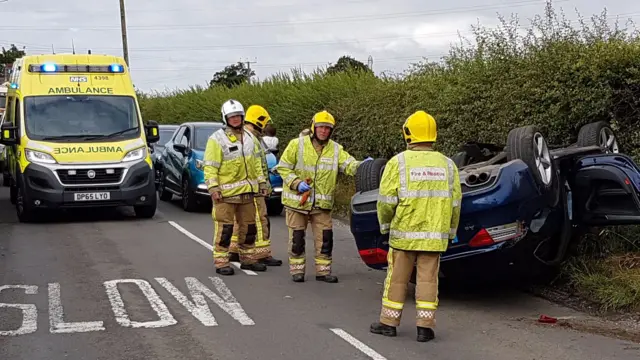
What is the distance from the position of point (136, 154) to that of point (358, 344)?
866 cm

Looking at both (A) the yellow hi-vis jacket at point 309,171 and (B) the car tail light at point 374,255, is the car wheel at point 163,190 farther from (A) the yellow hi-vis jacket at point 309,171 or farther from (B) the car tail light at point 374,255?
(B) the car tail light at point 374,255

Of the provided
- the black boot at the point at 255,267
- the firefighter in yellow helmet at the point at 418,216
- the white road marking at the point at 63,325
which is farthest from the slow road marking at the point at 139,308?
the firefighter in yellow helmet at the point at 418,216

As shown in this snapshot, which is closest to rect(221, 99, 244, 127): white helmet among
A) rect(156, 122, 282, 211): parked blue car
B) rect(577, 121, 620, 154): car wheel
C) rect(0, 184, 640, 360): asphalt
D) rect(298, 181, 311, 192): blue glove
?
rect(298, 181, 311, 192): blue glove

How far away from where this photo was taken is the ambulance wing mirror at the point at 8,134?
554 inches

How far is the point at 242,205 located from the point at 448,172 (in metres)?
3.50

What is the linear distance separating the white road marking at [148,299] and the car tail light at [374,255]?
6.18ft

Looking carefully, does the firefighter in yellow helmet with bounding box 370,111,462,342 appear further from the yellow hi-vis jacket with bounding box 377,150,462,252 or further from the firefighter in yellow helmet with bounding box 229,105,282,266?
the firefighter in yellow helmet with bounding box 229,105,282,266

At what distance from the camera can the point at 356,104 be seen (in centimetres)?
1786

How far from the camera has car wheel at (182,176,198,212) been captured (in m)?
15.6

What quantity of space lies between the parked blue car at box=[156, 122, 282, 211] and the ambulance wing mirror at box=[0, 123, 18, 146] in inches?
114

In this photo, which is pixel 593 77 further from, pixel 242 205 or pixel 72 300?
pixel 72 300

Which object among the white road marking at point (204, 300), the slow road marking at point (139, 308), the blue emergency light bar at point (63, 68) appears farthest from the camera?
the blue emergency light bar at point (63, 68)

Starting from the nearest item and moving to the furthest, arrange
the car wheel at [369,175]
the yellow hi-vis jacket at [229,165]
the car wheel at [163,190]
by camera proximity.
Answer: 1. the car wheel at [369,175]
2. the yellow hi-vis jacket at [229,165]
3. the car wheel at [163,190]

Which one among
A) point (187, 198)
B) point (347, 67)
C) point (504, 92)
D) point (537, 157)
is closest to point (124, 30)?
point (347, 67)
